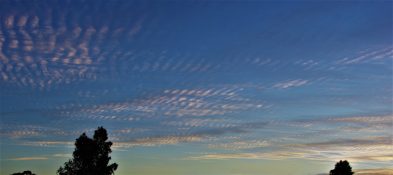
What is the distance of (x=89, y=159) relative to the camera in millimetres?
79250

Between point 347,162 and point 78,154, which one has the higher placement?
point 78,154

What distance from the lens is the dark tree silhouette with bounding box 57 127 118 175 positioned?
7894 cm

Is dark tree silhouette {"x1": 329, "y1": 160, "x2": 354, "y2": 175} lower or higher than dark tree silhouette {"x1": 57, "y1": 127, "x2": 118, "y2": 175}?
lower

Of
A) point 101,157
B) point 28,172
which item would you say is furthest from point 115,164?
point 28,172

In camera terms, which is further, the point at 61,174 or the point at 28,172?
the point at 28,172

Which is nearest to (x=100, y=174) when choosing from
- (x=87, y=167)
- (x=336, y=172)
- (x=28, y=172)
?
(x=87, y=167)

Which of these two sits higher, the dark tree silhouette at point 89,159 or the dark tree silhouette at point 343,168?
the dark tree silhouette at point 89,159

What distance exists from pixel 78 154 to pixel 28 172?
74.8 ft

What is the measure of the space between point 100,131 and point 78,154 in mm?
4687

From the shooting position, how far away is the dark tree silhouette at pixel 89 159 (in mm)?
78938

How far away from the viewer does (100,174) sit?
78812mm

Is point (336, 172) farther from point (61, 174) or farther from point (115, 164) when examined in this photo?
point (61, 174)

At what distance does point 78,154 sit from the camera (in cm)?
7912

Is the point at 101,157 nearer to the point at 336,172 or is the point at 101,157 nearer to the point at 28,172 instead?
the point at 28,172
